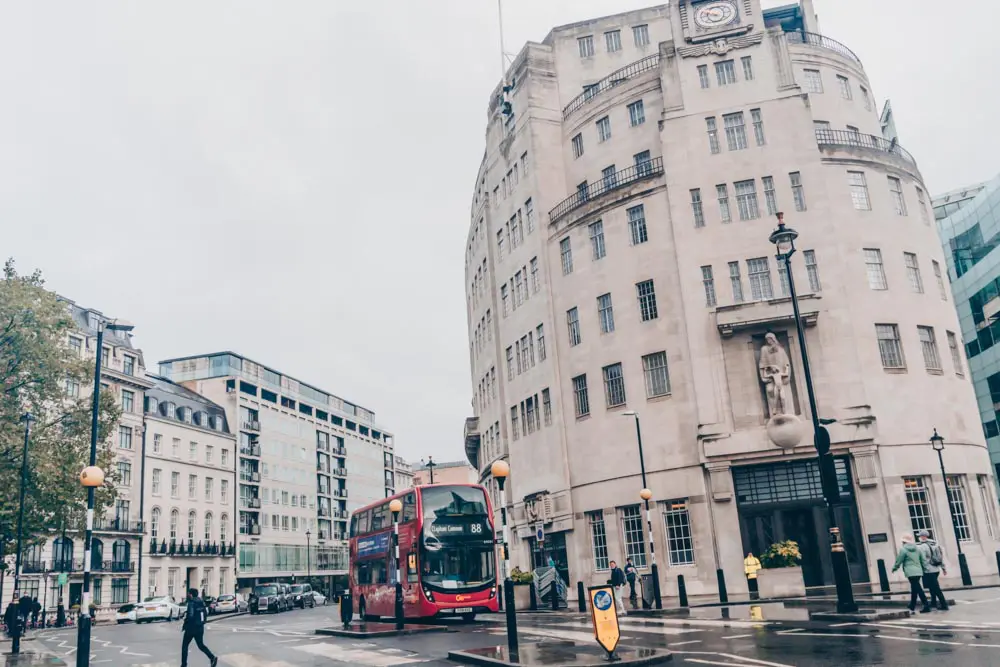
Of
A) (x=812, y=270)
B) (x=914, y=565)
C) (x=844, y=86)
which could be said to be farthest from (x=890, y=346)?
(x=914, y=565)

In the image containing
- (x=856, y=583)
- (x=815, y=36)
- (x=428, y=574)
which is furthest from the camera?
(x=815, y=36)

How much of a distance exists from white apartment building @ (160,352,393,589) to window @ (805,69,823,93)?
65982 mm

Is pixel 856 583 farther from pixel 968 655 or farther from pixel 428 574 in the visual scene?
pixel 968 655

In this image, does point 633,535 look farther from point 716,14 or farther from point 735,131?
point 716,14

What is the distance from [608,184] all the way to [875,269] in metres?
13.2

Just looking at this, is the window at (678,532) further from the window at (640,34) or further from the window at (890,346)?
the window at (640,34)

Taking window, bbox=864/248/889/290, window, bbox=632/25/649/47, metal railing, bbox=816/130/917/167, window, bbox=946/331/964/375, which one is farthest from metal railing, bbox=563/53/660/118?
window, bbox=946/331/964/375

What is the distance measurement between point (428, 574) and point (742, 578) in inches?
551

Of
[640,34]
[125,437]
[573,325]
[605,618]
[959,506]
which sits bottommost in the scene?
[605,618]

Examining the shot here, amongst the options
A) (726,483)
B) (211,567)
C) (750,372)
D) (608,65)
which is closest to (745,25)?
(608,65)

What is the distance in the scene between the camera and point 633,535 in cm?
3616

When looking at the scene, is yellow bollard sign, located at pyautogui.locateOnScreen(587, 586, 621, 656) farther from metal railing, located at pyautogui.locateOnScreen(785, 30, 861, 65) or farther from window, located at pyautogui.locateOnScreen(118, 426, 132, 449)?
window, located at pyautogui.locateOnScreen(118, 426, 132, 449)

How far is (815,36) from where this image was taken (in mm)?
43062

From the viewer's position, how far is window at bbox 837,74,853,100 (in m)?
40.6
